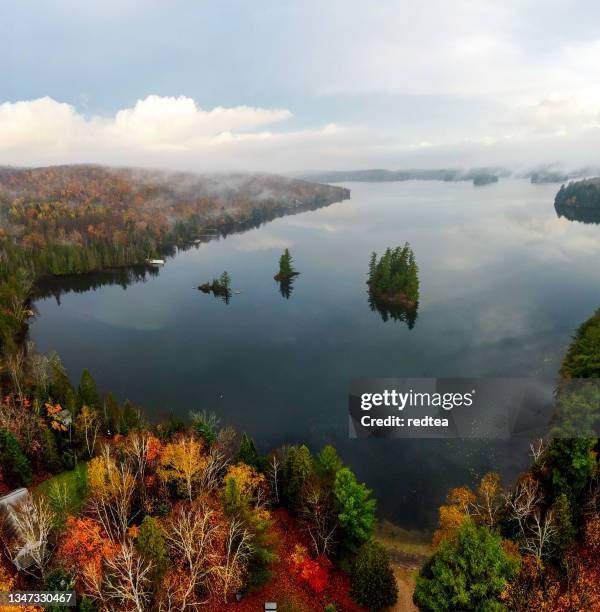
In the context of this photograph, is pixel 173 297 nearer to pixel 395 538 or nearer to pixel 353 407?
pixel 353 407

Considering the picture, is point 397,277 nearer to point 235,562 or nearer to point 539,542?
point 539,542

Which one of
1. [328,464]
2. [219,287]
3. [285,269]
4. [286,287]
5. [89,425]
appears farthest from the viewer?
[285,269]

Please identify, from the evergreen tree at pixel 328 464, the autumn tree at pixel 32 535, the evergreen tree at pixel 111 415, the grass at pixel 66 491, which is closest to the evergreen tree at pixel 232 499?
the evergreen tree at pixel 328 464

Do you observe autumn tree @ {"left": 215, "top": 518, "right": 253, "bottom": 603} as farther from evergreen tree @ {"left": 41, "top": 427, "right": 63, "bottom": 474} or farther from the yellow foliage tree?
evergreen tree @ {"left": 41, "top": 427, "right": 63, "bottom": 474}

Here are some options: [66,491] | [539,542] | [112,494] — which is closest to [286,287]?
[66,491]

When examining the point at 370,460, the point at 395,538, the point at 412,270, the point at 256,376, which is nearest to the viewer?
the point at 395,538

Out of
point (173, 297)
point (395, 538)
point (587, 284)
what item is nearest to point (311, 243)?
point (173, 297)

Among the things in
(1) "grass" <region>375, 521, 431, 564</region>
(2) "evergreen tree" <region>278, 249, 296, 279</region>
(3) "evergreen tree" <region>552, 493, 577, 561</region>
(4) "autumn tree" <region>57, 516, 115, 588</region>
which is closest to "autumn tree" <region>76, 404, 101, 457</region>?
(4) "autumn tree" <region>57, 516, 115, 588</region>

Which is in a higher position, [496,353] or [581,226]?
[581,226]
